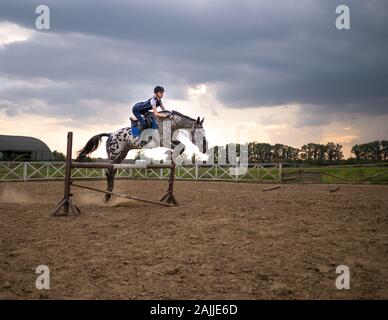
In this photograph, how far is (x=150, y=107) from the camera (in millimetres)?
9109

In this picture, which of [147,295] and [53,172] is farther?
[53,172]

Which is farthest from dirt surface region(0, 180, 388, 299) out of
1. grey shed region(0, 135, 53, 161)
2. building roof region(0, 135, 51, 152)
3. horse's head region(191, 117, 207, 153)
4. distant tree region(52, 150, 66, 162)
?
distant tree region(52, 150, 66, 162)

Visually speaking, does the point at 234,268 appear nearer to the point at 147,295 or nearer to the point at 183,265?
the point at 183,265

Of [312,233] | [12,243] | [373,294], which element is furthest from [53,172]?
[373,294]

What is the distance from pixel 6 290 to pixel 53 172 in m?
25.6

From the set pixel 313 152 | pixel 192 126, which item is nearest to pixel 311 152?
pixel 313 152

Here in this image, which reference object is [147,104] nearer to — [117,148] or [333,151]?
[117,148]

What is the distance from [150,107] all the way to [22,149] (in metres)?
45.6

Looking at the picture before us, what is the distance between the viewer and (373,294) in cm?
312

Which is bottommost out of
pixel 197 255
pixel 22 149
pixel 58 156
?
pixel 197 255

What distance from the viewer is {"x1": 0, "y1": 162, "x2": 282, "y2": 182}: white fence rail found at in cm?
2414

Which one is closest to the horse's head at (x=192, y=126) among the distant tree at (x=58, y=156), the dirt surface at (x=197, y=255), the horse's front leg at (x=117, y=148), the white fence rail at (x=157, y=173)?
the horse's front leg at (x=117, y=148)

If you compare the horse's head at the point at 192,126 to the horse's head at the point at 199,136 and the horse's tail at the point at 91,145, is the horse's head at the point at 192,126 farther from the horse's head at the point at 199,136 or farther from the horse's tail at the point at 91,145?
the horse's tail at the point at 91,145

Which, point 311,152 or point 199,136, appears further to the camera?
point 311,152
